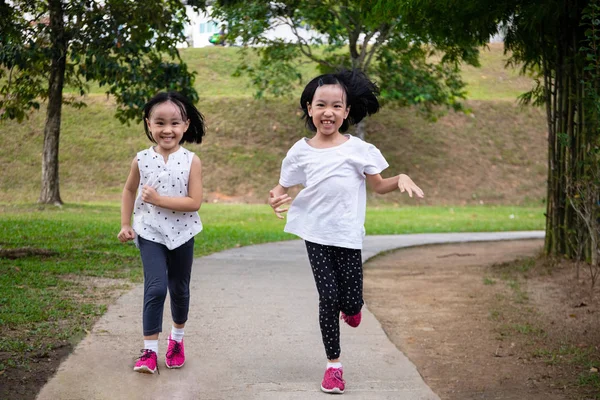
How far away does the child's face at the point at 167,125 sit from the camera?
197 inches

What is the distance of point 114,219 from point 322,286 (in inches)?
604

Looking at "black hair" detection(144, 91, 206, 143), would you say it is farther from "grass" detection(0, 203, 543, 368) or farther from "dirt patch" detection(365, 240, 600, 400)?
"dirt patch" detection(365, 240, 600, 400)

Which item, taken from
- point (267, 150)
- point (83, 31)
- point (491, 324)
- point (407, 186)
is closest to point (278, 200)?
point (407, 186)

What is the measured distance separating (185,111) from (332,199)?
1.06 m

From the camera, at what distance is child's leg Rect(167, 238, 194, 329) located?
4.99m

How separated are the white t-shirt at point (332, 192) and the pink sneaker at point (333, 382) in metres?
0.69

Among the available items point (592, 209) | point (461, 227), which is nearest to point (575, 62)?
point (592, 209)

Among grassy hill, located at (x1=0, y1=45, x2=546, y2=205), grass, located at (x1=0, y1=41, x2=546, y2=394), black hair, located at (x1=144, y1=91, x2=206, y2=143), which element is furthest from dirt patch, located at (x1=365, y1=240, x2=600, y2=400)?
grassy hill, located at (x1=0, y1=45, x2=546, y2=205)

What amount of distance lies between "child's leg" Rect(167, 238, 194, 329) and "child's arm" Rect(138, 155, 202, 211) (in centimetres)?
26

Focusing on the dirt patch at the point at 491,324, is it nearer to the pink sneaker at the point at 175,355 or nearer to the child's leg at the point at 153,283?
the pink sneaker at the point at 175,355

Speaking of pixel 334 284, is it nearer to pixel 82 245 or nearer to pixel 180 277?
pixel 180 277

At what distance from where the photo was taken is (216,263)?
10.7 meters

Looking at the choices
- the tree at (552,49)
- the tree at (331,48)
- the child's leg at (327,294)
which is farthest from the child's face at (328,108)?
the tree at (331,48)

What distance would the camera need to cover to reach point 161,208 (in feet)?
A: 16.1
